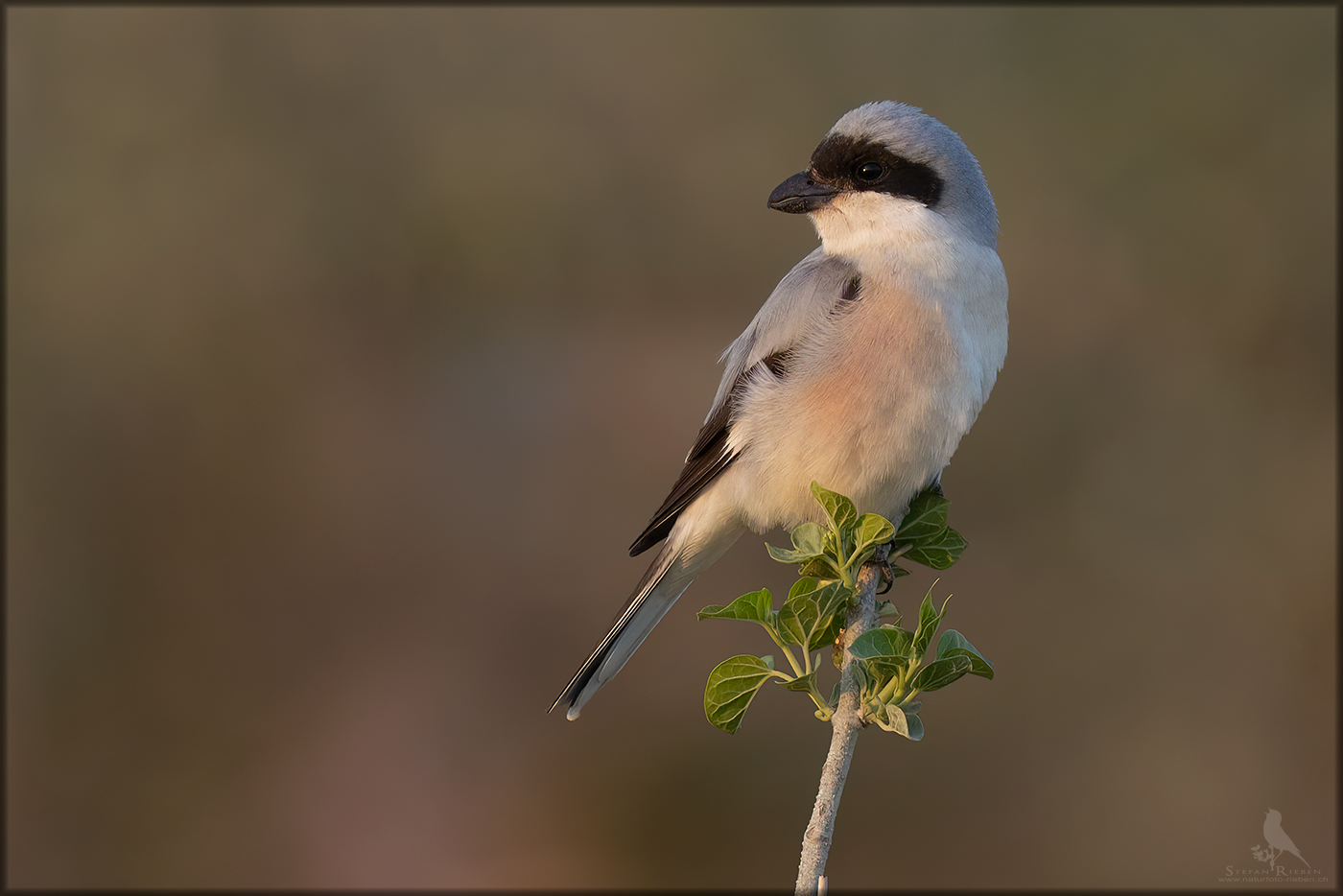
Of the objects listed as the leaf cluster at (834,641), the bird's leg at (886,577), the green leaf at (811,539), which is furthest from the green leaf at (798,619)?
the bird's leg at (886,577)

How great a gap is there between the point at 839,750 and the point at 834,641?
222 mm

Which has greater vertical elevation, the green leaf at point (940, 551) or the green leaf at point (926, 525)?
the green leaf at point (926, 525)

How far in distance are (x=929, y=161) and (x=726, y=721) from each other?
147 centimetres

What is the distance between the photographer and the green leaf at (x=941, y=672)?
5.06 feet

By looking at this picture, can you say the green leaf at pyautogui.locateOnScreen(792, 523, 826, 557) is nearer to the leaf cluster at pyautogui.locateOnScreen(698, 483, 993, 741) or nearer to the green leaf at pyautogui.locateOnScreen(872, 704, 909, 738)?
the leaf cluster at pyautogui.locateOnScreen(698, 483, 993, 741)

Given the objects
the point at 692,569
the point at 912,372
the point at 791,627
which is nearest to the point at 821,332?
the point at 912,372

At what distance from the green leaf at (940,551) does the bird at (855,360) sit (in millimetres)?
323

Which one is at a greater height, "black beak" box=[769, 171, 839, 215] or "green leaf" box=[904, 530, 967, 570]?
"black beak" box=[769, 171, 839, 215]

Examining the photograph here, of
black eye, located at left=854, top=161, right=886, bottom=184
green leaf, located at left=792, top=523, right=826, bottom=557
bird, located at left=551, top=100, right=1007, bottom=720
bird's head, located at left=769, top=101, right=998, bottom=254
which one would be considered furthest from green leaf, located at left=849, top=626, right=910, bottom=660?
black eye, located at left=854, top=161, right=886, bottom=184

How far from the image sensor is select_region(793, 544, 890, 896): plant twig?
135 cm

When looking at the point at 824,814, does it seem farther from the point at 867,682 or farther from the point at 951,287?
the point at 951,287

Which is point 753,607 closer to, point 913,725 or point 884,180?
point 913,725

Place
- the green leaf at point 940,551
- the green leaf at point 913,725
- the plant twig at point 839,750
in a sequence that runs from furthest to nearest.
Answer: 1. the green leaf at point 940,551
2. the green leaf at point 913,725
3. the plant twig at point 839,750

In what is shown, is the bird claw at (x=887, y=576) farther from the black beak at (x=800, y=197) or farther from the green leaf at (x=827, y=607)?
the black beak at (x=800, y=197)
